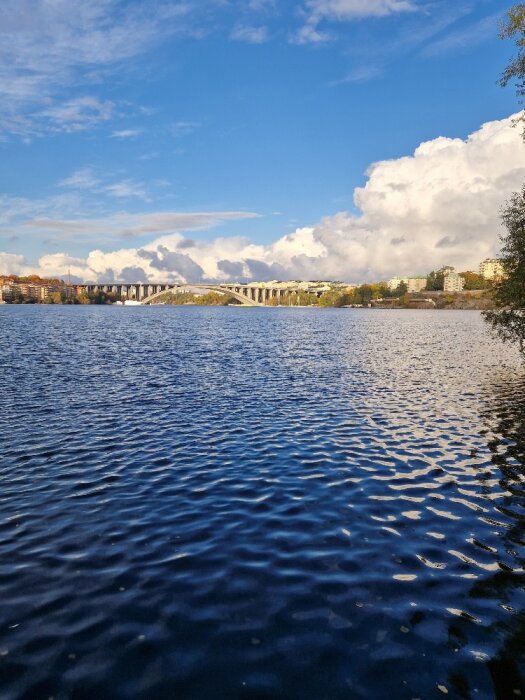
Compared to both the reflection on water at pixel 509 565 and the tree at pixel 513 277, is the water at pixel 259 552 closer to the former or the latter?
the reflection on water at pixel 509 565

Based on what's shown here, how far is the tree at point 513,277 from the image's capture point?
38.5 m

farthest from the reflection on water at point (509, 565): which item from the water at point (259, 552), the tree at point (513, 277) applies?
the tree at point (513, 277)

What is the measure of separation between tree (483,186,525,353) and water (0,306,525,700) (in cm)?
1272

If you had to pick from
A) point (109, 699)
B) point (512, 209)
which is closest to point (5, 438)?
point (109, 699)

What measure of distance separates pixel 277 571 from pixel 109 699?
4993 millimetres

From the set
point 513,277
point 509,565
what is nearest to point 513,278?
point 513,277

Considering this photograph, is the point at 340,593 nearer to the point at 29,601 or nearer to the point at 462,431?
the point at 29,601

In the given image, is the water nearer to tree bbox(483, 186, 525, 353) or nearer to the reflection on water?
the reflection on water

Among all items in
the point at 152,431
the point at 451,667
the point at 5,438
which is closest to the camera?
the point at 451,667

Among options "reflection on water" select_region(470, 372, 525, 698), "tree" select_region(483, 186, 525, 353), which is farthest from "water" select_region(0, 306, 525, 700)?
"tree" select_region(483, 186, 525, 353)

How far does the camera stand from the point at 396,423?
2811cm

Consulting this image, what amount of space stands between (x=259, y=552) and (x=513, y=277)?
33679 mm

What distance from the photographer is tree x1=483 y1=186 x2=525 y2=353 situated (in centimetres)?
3847

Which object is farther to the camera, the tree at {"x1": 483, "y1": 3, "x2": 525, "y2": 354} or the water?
the tree at {"x1": 483, "y1": 3, "x2": 525, "y2": 354}
